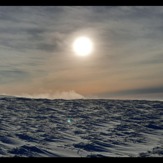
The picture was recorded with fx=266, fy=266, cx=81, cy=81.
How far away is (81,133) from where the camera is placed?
598 cm

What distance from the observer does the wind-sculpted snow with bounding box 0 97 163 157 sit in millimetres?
4367

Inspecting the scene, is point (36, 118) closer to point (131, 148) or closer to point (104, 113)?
point (104, 113)

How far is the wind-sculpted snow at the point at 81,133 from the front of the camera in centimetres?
437

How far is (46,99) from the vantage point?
41.4 feet

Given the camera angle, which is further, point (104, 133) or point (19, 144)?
point (104, 133)

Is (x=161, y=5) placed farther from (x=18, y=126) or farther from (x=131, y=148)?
(x=18, y=126)

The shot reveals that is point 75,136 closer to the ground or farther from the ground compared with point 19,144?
farther from the ground
